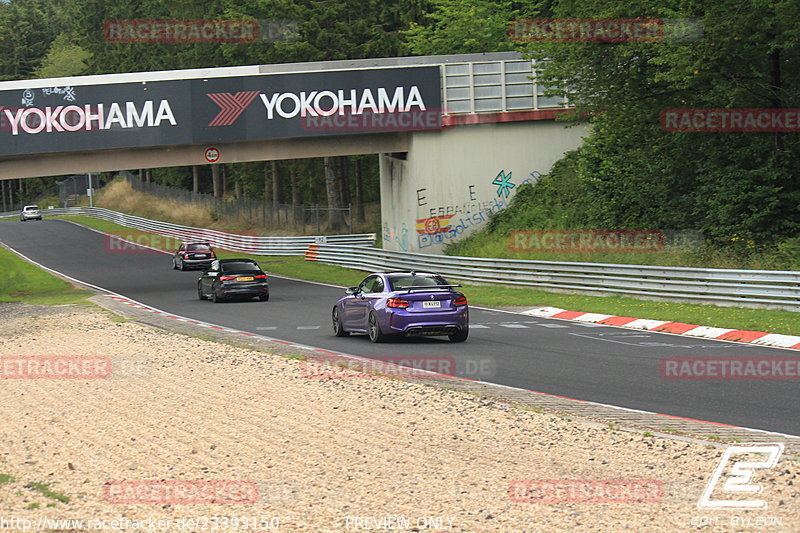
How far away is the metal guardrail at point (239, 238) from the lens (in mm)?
51938

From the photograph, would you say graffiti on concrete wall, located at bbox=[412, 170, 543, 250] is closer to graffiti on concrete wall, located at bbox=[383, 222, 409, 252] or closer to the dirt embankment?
graffiti on concrete wall, located at bbox=[383, 222, 409, 252]

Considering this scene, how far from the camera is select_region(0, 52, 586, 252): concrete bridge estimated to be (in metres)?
36.0

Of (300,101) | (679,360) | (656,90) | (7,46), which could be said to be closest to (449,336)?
(679,360)

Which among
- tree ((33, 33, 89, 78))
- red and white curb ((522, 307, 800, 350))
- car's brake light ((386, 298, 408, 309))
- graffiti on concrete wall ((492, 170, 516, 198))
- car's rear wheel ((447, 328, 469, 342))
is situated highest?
tree ((33, 33, 89, 78))

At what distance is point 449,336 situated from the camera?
19672 millimetres

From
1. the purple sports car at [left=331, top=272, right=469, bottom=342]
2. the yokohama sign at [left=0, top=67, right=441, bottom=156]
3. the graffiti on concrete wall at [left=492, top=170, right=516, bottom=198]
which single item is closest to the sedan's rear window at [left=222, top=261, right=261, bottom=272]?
the yokohama sign at [left=0, top=67, right=441, bottom=156]

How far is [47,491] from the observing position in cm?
809

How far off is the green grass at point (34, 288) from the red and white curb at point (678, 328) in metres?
16.3

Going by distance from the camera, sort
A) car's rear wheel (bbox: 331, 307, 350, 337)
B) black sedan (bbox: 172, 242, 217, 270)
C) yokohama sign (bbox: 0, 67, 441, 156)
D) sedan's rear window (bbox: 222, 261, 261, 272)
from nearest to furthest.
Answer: car's rear wheel (bbox: 331, 307, 350, 337) < sedan's rear window (bbox: 222, 261, 261, 272) < yokohama sign (bbox: 0, 67, 441, 156) < black sedan (bbox: 172, 242, 217, 270)

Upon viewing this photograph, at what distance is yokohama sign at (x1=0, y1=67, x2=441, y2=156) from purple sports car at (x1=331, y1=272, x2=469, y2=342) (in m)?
18.9

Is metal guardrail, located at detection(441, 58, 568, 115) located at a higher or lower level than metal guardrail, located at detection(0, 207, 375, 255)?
higher

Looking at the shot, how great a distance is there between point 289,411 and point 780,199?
22290mm

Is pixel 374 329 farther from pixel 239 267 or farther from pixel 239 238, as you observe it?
pixel 239 238

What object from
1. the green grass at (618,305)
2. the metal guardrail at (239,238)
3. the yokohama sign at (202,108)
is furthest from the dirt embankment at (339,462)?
the metal guardrail at (239,238)
